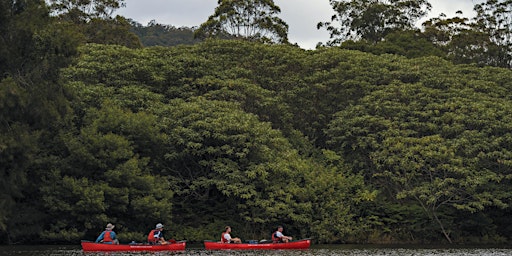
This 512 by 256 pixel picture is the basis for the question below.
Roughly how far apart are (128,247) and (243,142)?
35.1ft

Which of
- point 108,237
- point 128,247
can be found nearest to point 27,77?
point 108,237

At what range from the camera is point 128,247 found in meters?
33.1

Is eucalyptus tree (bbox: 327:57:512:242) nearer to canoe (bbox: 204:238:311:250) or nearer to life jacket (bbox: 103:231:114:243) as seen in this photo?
canoe (bbox: 204:238:311:250)

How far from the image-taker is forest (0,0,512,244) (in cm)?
3534

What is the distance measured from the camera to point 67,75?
4484cm

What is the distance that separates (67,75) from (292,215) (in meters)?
15.9

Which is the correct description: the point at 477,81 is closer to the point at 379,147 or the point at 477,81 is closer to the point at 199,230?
the point at 379,147

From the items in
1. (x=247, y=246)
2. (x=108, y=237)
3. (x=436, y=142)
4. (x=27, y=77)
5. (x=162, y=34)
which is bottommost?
(x=247, y=246)

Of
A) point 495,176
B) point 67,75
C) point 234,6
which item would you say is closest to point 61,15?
point 234,6

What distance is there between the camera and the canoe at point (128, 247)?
32.6m

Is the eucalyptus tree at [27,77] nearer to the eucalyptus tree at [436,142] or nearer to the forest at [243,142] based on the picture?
the forest at [243,142]

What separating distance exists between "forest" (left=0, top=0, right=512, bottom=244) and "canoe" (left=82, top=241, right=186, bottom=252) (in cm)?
405

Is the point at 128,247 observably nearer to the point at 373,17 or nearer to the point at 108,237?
the point at 108,237

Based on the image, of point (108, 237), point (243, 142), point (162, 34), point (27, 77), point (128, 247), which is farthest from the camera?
point (162, 34)
